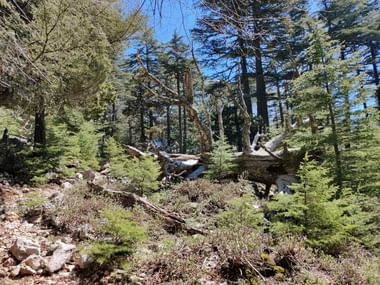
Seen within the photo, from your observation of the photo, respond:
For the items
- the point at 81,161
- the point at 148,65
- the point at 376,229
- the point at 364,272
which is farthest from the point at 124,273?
the point at 148,65

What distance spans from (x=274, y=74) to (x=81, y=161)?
12063 millimetres

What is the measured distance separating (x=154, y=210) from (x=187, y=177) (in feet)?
13.9

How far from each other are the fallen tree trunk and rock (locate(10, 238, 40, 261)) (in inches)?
82.9

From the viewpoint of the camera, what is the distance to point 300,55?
1477 centimetres

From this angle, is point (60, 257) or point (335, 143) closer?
point (60, 257)

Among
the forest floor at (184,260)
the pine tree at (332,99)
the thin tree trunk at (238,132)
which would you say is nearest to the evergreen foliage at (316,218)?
the forest floor at (184,260)

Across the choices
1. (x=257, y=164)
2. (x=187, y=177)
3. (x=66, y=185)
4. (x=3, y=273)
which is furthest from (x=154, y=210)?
(x=257, y=164)

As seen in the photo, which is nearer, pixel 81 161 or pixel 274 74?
pixel 81 161

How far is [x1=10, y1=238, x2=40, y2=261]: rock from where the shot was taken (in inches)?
137

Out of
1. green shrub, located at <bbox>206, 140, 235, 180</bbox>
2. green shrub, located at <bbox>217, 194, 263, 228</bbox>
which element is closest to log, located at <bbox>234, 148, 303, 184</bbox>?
green shrub, located at <bbox>206, 140, 235, 180</bbox>

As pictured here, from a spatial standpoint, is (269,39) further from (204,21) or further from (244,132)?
(244,132)

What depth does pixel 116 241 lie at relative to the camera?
3.38m

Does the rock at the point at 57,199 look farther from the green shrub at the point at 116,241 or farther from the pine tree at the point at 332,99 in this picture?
the pine tree at the point at 332,99

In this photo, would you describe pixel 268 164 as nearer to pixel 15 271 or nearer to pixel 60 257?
pixel 60 257
